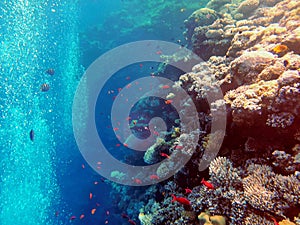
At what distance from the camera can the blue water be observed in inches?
680

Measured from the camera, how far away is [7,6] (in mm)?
16094

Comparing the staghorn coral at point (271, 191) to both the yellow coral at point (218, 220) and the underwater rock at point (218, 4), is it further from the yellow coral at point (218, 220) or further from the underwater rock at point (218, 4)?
the underwater rock at point (218, 4)

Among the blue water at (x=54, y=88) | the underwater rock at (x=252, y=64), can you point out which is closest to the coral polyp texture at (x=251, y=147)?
the underwater rock at (x=252, y=64)

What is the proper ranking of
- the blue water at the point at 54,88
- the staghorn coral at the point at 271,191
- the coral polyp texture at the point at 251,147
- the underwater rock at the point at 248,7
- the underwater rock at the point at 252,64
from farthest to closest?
the blue water at the point at 54,88 < the underwater rock at the point at 248,7 < the underwater rock at the point at 252,64 < the coral polyp texture at the point at 251,147 < the staghorn coral at the point at 271,191

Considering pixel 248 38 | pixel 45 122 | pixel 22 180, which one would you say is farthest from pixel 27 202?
pixel 248 38

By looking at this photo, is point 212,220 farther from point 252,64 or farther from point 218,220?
point 252,64

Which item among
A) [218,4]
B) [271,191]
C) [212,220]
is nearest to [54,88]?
[218,4]

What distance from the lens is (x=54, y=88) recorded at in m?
24.1

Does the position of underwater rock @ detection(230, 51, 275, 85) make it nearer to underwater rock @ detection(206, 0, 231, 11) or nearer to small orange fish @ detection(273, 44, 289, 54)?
small orange fish @ detection(273, 44, 289, 54)

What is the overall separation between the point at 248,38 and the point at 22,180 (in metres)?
25.6

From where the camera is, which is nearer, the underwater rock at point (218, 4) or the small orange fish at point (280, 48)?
the small orange fish at point (280, 48)

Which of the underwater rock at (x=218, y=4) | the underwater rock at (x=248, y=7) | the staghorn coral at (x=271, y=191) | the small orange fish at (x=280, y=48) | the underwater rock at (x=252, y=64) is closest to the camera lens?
the staghorn coral at (x=271, y=191)

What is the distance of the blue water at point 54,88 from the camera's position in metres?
17.3

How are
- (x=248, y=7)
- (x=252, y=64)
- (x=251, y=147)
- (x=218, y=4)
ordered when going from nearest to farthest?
(x=251, y=147), (x=252, y=64), (x=248, y=7), (x=218, y=4)
